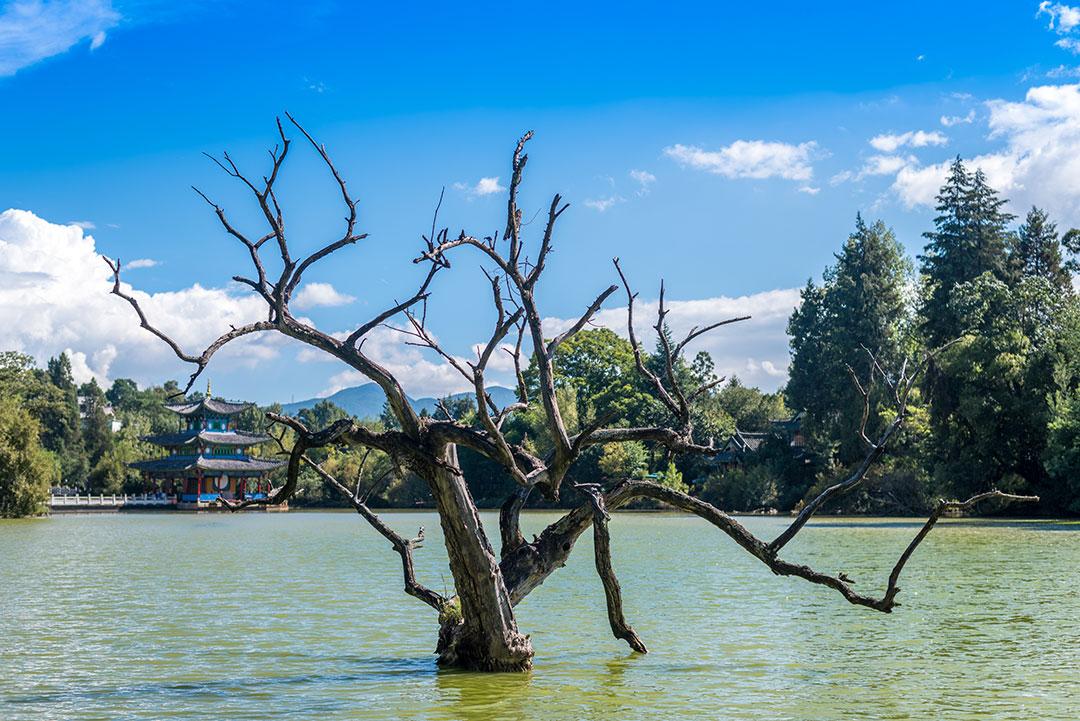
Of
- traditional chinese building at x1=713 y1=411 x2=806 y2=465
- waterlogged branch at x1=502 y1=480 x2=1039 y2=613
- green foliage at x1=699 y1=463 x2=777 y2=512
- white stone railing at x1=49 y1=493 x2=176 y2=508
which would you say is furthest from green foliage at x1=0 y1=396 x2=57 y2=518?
waterlogged branch at x1=502 y1=480 x2=1039 y2=613

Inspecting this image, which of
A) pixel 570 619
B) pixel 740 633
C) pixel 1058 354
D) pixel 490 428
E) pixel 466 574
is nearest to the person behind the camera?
pixel 490 428

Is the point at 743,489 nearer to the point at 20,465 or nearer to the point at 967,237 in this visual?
the point at 967,237

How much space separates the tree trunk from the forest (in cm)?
1710

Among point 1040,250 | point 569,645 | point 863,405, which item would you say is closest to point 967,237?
point 1040,250

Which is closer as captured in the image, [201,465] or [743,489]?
[743,489]

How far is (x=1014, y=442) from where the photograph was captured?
47094 millimetres

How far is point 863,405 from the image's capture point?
29000 millimetres

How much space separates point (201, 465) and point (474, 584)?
237ft

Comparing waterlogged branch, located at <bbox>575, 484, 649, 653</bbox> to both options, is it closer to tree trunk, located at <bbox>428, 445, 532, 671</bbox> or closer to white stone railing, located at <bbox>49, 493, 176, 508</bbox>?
tree trunk, located at <bbox>428, 445, 532, 671</bbox>

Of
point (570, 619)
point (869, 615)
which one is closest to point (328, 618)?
point (570, 619)

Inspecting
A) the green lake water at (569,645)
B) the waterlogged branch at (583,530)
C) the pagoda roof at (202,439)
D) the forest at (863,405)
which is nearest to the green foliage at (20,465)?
the forest at (863,405)

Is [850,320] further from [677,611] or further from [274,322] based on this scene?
[274,322]

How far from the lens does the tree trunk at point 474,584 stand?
401 inches

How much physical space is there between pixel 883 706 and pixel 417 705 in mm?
3649
